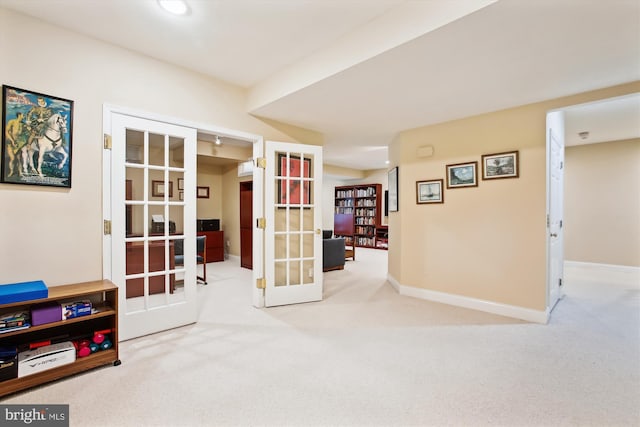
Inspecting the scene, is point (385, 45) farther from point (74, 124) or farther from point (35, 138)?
point (35, 138)

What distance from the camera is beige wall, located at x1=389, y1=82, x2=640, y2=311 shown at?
288 centimetres

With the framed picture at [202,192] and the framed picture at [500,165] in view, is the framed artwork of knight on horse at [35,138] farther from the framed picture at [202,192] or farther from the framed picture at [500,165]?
the framed picture at [202,192]

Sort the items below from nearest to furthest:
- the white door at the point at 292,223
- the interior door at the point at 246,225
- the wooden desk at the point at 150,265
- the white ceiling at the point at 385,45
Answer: the white ceiling at the point at 385,45, the wooden desk at the point at 150,265, the white door at the point at 292,223, the interior door at the point at 246,225

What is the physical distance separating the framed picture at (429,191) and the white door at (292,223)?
4.38 ft

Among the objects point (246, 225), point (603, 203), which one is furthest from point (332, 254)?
point (603, 203)

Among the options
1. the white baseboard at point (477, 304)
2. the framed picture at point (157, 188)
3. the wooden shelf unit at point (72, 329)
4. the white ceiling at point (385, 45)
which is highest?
the white ceiling at point (385, 45)

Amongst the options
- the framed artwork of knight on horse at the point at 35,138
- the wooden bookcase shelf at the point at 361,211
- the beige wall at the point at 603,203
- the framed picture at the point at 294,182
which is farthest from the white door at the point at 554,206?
the wooden bookcase shelf at the point at 361,211

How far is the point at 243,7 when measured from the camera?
6.19 feet

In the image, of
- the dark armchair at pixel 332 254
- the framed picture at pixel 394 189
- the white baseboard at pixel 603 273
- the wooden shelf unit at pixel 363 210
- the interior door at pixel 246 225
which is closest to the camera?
the framed picture at pixel 394 189

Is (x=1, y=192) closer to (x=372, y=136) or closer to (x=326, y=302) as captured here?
(x=326, y=302)

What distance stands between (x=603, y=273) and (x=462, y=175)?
4065 millimetres

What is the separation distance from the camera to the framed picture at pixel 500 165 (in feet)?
9.81

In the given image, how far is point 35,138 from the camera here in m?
1.94

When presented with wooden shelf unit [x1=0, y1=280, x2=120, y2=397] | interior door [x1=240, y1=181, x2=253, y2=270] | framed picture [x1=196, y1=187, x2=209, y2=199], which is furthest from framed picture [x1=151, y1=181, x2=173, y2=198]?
framed picture [x1=196, y1=187, x2=209, y2=199]
